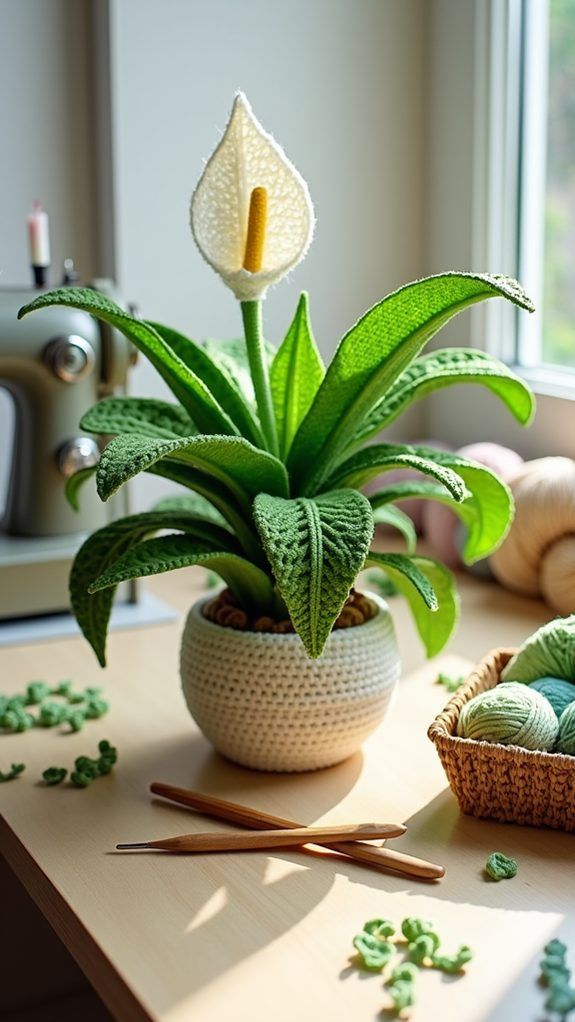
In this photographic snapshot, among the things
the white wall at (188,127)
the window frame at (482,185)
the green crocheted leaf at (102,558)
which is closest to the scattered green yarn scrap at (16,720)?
the green crocheted leaf at (102,558)

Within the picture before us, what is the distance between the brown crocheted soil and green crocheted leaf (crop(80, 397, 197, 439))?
0.13 m

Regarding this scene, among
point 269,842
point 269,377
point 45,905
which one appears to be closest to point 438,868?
point 269,842

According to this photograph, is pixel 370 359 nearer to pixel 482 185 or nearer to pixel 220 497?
pixel 220 497

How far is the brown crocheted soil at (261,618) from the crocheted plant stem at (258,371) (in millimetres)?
118

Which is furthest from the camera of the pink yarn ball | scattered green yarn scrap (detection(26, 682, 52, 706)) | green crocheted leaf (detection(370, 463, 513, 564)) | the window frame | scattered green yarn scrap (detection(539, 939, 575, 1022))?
the window frame

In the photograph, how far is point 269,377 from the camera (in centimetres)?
99

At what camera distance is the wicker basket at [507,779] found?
32.9 inches

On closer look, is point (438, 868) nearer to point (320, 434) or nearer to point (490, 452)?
point (320, 434)

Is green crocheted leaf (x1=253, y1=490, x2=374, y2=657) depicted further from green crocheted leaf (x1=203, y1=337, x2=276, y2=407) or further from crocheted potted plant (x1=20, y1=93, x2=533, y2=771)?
green crocheted leaf (x1=203, y1=337, x2=276, y2=407)

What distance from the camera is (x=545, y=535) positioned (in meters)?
1.30

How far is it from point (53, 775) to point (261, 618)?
0.19 m

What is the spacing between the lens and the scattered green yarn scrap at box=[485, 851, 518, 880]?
0.80m

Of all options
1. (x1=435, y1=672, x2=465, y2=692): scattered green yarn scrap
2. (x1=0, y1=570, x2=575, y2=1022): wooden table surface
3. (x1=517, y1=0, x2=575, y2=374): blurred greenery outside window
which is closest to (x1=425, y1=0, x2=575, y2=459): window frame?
(x1=517, y1=0, x2=575, y2=374): blurred greenery outside window

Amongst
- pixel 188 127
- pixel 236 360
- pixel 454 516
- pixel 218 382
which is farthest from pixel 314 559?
pixel 188 127
